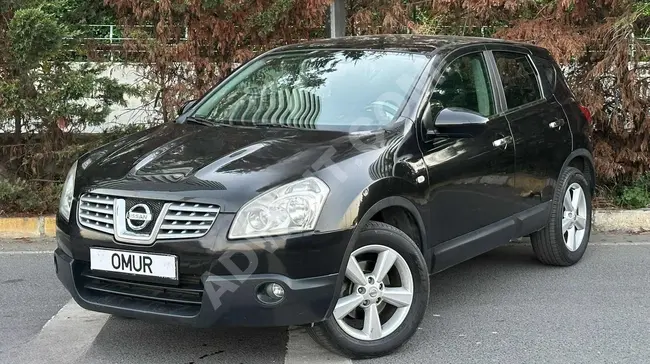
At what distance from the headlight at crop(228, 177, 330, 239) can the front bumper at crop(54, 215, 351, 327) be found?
0.08 meters

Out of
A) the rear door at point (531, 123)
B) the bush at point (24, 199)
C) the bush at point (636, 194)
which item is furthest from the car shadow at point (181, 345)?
the bush at point (636, 194)

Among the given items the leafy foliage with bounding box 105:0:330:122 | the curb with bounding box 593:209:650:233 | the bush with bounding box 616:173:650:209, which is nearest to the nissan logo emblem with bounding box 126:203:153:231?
the leafy foliage with bounding box 105:0:330:122

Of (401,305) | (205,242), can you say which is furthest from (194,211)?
(401,305)

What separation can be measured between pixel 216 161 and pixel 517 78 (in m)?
2.56

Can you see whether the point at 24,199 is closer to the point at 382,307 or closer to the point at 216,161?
the point at 216,161

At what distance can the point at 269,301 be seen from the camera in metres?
3.62

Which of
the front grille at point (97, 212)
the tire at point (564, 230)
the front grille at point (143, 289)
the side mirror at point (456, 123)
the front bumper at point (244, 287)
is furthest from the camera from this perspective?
the tire at point (564, 230)

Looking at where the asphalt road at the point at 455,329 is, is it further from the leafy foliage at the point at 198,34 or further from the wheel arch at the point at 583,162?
the leafy foliage at the point at 198,34

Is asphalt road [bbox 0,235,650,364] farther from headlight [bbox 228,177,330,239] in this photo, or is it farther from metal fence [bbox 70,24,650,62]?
metal fence [bbox 70,24,650,62]

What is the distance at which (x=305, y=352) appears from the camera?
4203 mm

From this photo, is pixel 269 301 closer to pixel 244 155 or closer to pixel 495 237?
pixel 244 155

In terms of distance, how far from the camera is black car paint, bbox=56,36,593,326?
11.9 feet

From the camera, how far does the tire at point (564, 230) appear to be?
567 cm

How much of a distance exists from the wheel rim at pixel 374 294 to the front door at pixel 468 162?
0.43 meters
